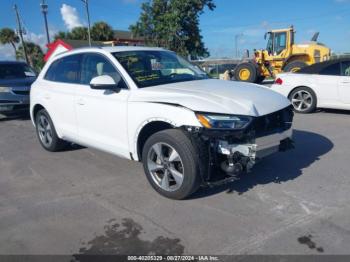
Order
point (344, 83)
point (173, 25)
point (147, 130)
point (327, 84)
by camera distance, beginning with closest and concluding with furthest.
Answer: point (147, 130), point (344, 83), point (327, 84), point (173, 25)

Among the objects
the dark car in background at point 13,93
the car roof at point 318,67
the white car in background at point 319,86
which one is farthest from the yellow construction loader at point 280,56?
the dark car in background at point 13,93

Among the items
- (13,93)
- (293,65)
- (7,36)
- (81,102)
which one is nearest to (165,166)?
(81,102)

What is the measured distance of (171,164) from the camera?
161 inches

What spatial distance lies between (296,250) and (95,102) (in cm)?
315

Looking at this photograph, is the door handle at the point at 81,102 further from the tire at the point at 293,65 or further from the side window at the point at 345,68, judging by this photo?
the tire at the point at 293,65

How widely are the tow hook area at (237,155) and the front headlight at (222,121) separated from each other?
0.20 metres

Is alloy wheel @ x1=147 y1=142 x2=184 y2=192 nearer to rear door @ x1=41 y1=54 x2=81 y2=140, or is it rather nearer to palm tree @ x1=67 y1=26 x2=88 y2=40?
rear door @ x1=41 y1=54 x2=81 y2=140

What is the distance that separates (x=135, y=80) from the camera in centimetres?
457

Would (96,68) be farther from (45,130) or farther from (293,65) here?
(293,65)

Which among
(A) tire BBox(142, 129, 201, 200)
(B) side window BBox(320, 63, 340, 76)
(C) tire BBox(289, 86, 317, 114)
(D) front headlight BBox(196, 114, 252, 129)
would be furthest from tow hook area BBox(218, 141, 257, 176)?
(B) side window BBox(320, 63, 340, 76)

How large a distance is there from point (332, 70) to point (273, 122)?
231 inches

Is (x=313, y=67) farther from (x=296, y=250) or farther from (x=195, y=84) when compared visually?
(x=296, y=250)

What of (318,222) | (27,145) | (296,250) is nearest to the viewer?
(296,250)

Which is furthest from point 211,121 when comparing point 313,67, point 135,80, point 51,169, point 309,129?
point 313,67
